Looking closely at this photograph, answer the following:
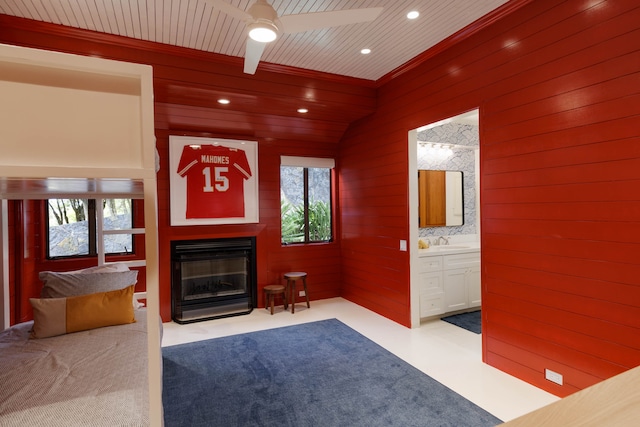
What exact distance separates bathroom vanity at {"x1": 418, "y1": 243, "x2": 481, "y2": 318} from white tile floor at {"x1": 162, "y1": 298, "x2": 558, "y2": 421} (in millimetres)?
257

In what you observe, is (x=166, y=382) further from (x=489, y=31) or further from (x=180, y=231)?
(x=489, y=31)

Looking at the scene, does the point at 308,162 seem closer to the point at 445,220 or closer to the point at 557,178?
the point at 445,220

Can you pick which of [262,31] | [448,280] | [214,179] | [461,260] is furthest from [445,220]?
[262,31]

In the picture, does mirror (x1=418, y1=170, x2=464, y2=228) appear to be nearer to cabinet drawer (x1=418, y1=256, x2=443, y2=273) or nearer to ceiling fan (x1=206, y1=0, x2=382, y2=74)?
cabinet drawer (x1=418, y1=256, x2=443, y2=273)

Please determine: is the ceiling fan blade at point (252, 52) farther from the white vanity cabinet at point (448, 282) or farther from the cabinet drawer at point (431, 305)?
the cabinet drawer at point (431, 305)

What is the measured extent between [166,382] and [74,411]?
158 cm

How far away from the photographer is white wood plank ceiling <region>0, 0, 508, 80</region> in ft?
8.38

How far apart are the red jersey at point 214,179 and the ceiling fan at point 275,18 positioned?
248cm

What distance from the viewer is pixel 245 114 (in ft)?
13.6

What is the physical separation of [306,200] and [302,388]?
125 inches

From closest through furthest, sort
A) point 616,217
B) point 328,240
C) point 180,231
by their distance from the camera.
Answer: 1. point 616,217
2. point 180,231
3. point 328,240

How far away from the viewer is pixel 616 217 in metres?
2.05

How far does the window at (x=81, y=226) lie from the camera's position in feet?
13.6

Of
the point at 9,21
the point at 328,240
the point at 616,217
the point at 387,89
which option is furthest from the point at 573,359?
the point at 9,21
